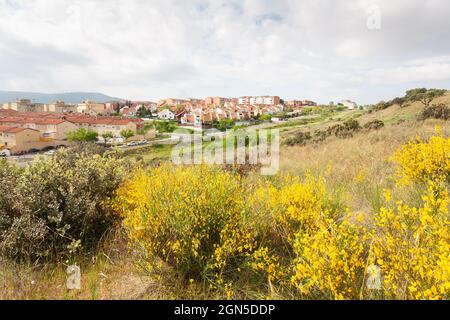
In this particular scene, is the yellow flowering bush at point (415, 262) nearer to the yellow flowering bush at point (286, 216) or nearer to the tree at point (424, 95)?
the yellow flowering bush at point (286, 216)

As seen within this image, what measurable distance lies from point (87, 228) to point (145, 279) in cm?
130

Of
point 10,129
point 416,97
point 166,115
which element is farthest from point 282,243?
point 166,115

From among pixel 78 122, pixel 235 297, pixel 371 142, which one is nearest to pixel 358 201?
pixel 235 297

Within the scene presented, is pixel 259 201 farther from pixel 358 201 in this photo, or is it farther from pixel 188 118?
pixel 188 118

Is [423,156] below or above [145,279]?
above

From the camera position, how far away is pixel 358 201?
13.8ft

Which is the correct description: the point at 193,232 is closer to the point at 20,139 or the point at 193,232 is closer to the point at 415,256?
the point at 415,256

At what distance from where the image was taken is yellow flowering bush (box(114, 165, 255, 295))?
2.28m

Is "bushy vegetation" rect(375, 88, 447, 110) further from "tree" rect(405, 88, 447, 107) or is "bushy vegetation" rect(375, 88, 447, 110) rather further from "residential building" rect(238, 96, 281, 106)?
"residential building" rect(238, 96, 281, 106)

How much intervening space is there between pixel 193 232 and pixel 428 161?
3.86 m

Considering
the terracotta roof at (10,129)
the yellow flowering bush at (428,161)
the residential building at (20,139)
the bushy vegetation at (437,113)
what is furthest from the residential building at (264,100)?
the yellow flowering bush at (428,161)

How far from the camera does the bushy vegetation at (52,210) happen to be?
2711 millimetres

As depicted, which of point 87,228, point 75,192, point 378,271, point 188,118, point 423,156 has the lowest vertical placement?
point 87,228

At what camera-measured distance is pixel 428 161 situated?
3906 millimetres
